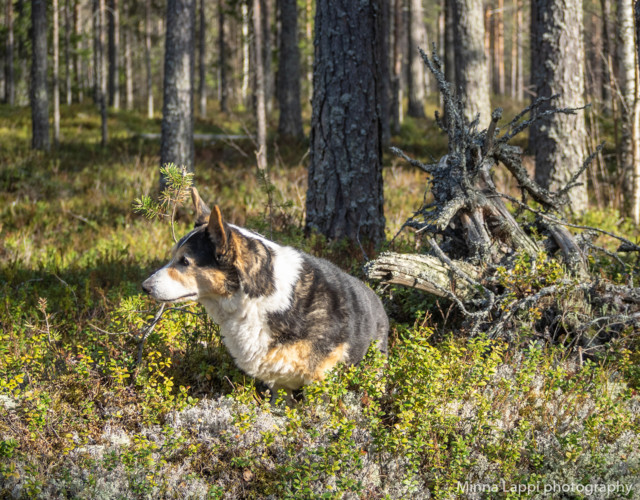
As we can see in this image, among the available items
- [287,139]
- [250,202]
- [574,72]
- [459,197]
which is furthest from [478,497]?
[287,139]

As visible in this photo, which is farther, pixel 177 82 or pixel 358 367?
pixel 177 82

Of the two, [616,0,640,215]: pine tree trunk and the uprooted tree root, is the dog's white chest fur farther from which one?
[616,0,640,215]: pine tree trunk

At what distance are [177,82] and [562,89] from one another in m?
7.39

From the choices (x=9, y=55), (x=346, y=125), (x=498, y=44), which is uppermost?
(x=498, y=44)

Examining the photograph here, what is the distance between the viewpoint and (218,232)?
3479 millimetres

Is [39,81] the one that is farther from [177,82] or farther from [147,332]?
[147,332]

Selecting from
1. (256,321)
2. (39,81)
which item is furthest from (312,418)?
(39,81)

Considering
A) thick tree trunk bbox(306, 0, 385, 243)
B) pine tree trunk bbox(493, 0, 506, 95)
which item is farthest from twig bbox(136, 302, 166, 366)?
pine tree trunk bbox(493, 0, 506, 95)

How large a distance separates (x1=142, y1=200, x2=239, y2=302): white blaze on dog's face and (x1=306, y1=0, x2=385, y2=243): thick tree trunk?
12.2 feet

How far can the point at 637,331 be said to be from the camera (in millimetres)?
4852

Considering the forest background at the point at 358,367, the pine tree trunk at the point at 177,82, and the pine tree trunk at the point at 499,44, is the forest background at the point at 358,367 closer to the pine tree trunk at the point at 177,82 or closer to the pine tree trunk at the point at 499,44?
the pine tree trunk at the point at 177,82

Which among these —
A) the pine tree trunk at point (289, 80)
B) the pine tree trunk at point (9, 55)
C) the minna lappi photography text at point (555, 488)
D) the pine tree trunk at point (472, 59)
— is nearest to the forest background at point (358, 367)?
→ the minna lappi photography text at point (555, 488)

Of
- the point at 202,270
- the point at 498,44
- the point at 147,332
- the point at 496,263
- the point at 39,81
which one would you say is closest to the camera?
the point at 202,270

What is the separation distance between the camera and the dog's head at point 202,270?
139 inches
